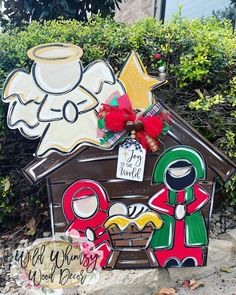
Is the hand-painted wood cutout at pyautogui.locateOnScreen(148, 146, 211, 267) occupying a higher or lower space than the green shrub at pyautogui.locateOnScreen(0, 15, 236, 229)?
lower

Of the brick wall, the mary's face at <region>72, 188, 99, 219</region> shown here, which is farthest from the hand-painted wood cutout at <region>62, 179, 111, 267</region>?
the brick wall

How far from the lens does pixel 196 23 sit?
250 cm

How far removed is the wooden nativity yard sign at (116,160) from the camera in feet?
6.63

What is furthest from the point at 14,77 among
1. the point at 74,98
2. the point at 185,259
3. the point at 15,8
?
the point at 15,8

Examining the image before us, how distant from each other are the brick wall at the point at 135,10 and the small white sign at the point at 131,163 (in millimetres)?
5071

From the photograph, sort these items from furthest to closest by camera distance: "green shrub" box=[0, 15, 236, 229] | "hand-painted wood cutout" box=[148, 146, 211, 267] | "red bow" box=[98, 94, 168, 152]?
"green shrub" box=[0, 15, 236, 229] < "hand-painted wood cutout" box=[148, 146, 211, 267] < "red bow" box=[98, 94, 168, 152]

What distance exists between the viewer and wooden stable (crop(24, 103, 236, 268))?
6.79 ft

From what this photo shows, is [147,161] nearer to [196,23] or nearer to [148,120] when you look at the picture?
[148,120]

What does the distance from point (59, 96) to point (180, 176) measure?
0.91m

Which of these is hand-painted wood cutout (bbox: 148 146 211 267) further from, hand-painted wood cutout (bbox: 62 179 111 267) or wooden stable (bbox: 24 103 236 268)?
hand-painted wood cutout (bbox: 62 179 111 267)

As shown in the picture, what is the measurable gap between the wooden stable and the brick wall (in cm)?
498

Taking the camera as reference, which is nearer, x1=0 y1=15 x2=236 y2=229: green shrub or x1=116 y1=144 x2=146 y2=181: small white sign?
x1=116 y1=144 x2=146 y2=181: small white sign

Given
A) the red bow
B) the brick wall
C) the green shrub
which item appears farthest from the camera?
the brick wall

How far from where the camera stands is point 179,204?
211cm
